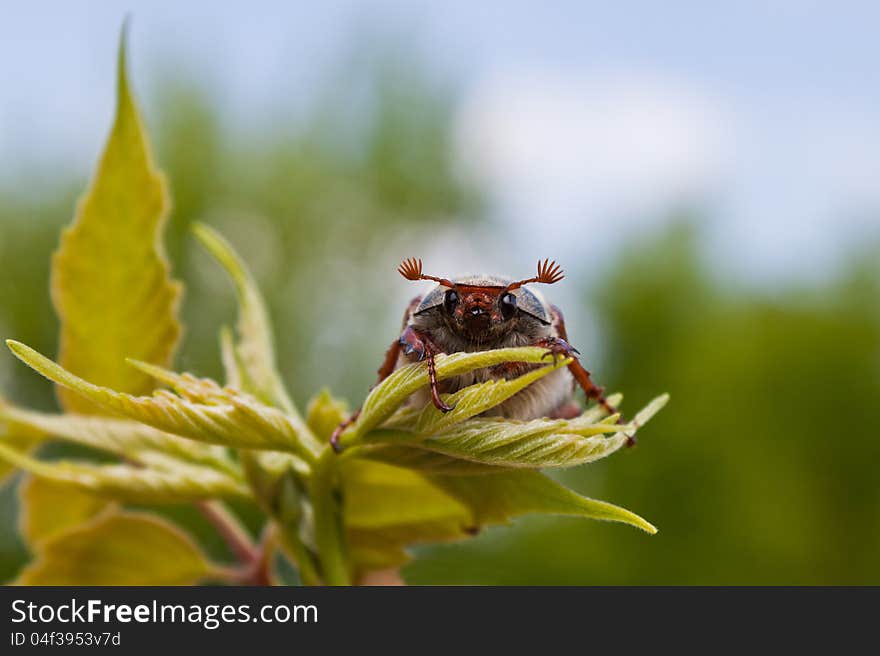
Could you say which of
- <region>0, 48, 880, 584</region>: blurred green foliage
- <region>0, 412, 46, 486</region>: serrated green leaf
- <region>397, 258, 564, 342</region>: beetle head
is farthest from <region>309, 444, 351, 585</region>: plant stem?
<region>0, 48, 880, 584</region>: blurred green foliage

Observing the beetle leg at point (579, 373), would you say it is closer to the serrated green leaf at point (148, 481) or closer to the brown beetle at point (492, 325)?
the brown beetle at point (492, 325)

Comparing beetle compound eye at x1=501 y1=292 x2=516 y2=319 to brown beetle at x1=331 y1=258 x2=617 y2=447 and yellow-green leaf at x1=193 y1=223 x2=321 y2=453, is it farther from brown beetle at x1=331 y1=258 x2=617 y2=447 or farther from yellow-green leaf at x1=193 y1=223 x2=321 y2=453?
yellow-green leaf at x1=193 y1=223 x2=321 y2=453

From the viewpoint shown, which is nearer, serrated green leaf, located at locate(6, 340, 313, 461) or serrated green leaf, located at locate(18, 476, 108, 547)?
serrated green leaf, located at locate(6, 340, 313, 461)

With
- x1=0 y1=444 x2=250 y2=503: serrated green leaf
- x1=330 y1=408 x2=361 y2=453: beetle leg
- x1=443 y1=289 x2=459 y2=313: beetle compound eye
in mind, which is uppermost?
x1=443 y1=289 x2=459 y2=313: beetle compound eye
